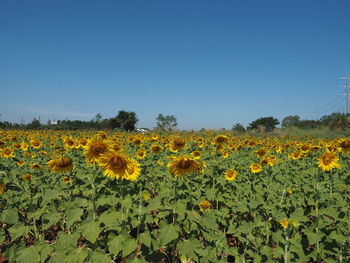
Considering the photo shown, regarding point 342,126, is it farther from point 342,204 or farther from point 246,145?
point 342,204

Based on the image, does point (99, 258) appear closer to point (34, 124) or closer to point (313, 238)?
point (313, 238)

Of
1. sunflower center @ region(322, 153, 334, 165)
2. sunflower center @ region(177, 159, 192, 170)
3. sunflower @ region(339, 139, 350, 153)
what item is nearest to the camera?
sunflower center @ region(177, 159, 192, 170)

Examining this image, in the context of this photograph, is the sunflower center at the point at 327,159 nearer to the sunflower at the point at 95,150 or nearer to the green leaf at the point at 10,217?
the sunflower at the point at 95,150

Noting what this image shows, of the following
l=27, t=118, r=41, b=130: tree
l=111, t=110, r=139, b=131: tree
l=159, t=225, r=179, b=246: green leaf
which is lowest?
l=159, t=225, r=179, b=246: green leaf

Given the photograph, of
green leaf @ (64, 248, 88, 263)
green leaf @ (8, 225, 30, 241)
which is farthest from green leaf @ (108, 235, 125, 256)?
green leaf @ (8, 225, 30, 241)

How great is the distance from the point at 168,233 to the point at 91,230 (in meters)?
0.61

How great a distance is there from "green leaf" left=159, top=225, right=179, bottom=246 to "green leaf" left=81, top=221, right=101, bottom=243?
511 millimetres

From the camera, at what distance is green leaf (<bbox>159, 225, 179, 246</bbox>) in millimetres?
Answer: 2031

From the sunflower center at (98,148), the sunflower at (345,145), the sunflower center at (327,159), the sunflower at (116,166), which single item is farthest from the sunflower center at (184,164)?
the sunflower at (345,145)

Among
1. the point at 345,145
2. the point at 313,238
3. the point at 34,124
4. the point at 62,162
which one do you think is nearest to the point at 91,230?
the point at 62,162

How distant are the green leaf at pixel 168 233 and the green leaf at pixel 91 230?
511 millimetres

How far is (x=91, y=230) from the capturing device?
6.50 feet

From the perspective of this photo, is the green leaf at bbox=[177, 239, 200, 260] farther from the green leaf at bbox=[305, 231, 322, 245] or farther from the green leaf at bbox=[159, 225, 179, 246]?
the green leaf at bbox=[305, 231, 322, 245]

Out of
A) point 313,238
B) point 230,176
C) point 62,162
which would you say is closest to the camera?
point 313,238
